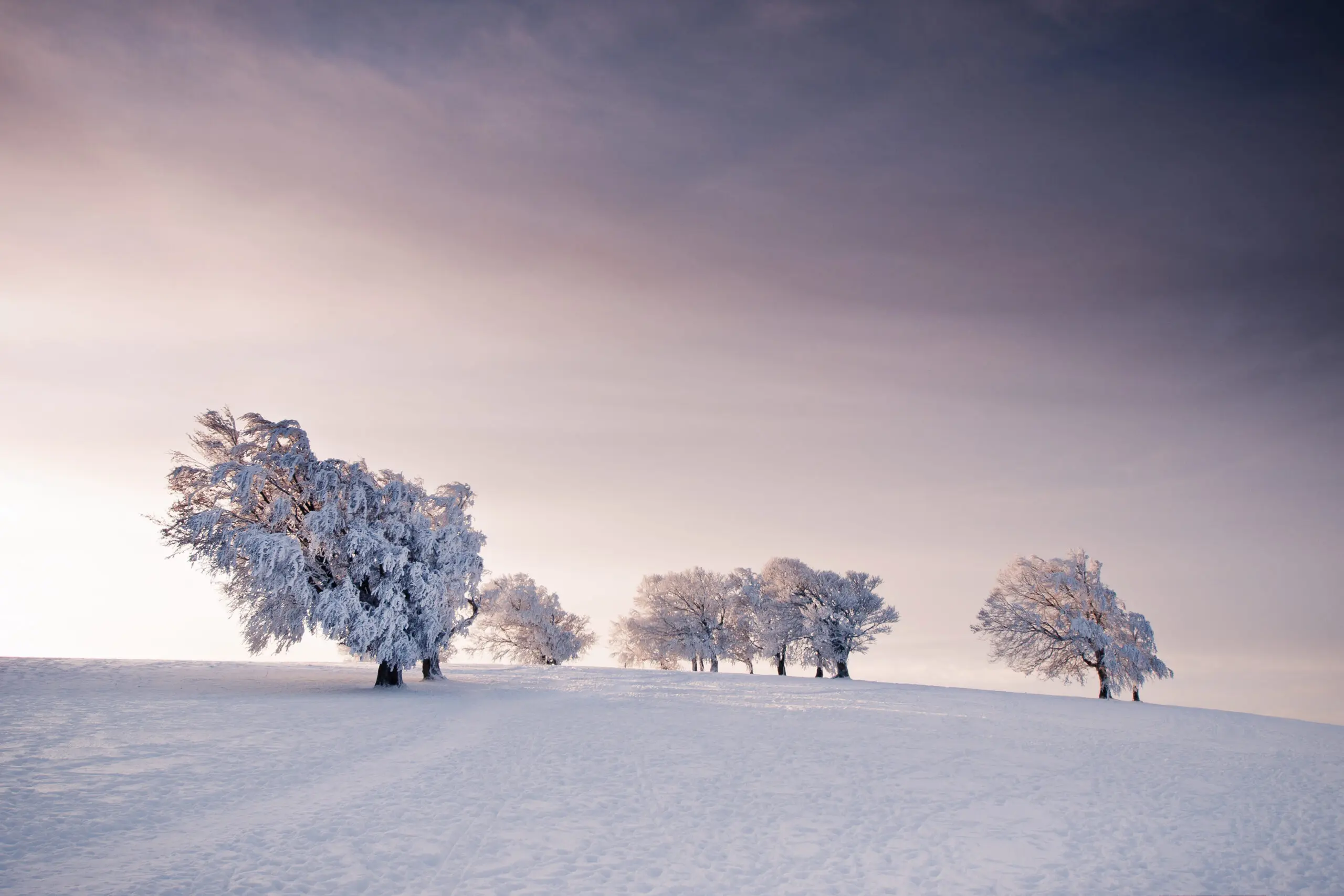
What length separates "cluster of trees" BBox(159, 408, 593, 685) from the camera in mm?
30281

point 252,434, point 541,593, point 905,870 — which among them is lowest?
point 905,870

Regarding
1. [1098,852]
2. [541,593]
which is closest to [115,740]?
[1098,852]

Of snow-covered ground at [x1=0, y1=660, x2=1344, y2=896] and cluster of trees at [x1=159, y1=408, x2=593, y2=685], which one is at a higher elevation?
cluster of trees at [x1=159, y1=408, x2=593, y2=685]

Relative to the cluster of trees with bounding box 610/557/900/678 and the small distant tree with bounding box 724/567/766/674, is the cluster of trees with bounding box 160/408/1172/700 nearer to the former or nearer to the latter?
the cluster of trees with bounding box 610/557/900/678

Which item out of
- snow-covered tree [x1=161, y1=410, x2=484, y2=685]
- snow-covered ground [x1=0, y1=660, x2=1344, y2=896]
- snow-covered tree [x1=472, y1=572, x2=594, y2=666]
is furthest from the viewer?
snow-covered tree [x1=472, y1=572, x2=594, y2=666]

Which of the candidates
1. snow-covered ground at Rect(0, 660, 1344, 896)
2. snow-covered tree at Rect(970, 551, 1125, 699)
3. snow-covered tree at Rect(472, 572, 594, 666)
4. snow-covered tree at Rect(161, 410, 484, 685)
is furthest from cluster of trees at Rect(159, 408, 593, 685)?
snow-covered tree at Rect(970, 551, 1125, 699)

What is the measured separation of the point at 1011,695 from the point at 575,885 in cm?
3617

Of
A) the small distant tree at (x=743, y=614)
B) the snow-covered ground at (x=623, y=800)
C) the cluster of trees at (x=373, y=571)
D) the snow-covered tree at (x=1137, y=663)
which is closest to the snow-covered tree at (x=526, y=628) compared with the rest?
the small distant tree at (x=743, y=614)

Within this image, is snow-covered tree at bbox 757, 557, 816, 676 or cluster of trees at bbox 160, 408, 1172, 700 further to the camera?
snow-covered tree at bbox 757, 557, 816, 676

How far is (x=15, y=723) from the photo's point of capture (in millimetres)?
19469

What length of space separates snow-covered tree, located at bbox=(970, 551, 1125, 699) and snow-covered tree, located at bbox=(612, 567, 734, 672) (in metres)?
Result: 22.7

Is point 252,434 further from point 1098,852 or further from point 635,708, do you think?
point 1098,852

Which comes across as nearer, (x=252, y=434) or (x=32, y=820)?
(x=32, y=820)

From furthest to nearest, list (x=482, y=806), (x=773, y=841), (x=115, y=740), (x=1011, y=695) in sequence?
(x=1011, y=695) → (x=115, y=740) → (x=482, y=806) → (x=773, y=841)
